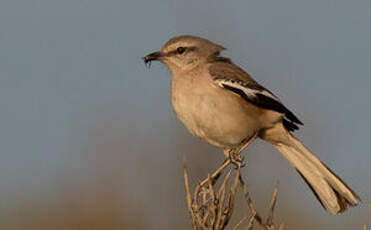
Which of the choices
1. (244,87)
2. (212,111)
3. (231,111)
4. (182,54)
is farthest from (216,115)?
Result: (182,54)

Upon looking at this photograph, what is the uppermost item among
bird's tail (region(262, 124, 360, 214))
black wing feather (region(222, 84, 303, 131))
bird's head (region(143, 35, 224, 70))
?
bird's head (region(143, 35, 224, 70))

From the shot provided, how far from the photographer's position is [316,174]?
7.02 metres

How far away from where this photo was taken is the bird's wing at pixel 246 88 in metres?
6.96

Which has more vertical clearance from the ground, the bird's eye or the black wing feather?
the bird's eye

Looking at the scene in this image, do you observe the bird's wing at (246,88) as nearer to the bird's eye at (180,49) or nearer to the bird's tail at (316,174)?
the bird's tail at (316,174)

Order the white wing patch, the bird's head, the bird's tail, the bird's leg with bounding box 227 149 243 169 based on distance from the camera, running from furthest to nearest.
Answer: the bird's head
the white wing patch
the bird's tail
the bird's leg with bounding box 227 149 243 169

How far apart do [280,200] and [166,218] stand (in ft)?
5.13

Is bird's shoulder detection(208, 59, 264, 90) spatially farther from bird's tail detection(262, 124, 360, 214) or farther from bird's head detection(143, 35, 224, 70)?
bird's tail detection(262, 124, 360, 214)

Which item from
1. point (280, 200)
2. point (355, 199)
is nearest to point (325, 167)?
point (355, 199)

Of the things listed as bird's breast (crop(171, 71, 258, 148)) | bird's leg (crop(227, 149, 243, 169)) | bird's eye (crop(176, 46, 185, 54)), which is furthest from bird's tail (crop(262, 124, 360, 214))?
bird's eye (crop(176, 46, 185, 54))

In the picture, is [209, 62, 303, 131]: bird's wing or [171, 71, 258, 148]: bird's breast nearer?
[171, 71, 258, 148]: bird's breast

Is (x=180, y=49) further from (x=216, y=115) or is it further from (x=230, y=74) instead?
(x=216, y=115)

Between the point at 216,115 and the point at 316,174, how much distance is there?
1.07 m

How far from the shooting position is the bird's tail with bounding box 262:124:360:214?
6654mm
